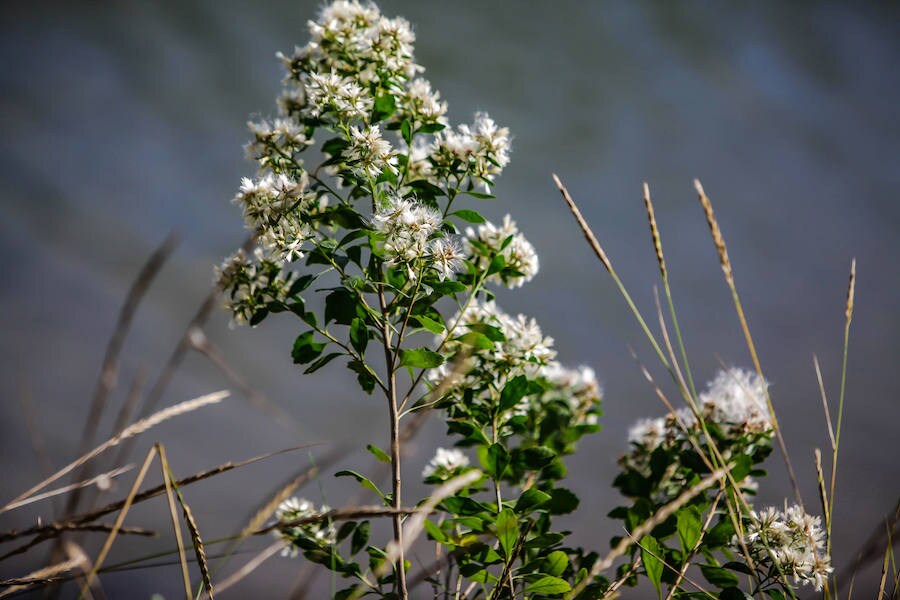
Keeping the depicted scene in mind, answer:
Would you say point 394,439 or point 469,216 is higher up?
point 469,216

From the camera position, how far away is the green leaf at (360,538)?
1.43 metres

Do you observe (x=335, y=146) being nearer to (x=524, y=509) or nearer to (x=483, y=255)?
(x=483, y=255)

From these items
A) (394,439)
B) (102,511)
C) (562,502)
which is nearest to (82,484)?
(102,511)

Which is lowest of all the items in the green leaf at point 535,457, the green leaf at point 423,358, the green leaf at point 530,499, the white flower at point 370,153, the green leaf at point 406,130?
the green leaf at point 530,499

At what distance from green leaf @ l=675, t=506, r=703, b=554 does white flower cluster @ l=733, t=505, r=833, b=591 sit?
10 cm

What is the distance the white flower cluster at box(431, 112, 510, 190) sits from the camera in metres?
1.39

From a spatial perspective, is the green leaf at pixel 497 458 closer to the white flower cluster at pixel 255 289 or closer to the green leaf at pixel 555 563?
the green leaf at pixel 555 563

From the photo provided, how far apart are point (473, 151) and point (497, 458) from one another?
2.12 feet

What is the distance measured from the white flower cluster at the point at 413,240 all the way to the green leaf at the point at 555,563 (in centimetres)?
60

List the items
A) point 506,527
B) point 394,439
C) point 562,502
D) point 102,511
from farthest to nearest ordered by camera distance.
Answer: point 562,502 < point 394,439 < point 506,527 < point 102,511

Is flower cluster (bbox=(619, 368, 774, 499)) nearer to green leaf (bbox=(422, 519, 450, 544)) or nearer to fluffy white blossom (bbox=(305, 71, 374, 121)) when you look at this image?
green leaf (bbox=(422, 519, 450, 544))

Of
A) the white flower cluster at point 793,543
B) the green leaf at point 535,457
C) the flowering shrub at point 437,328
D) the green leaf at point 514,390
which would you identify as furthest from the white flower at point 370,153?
the white flower cluster at point 793,543

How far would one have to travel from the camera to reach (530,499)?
1.28 metres

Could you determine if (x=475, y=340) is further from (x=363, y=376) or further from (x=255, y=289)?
(x=255, y=289)
